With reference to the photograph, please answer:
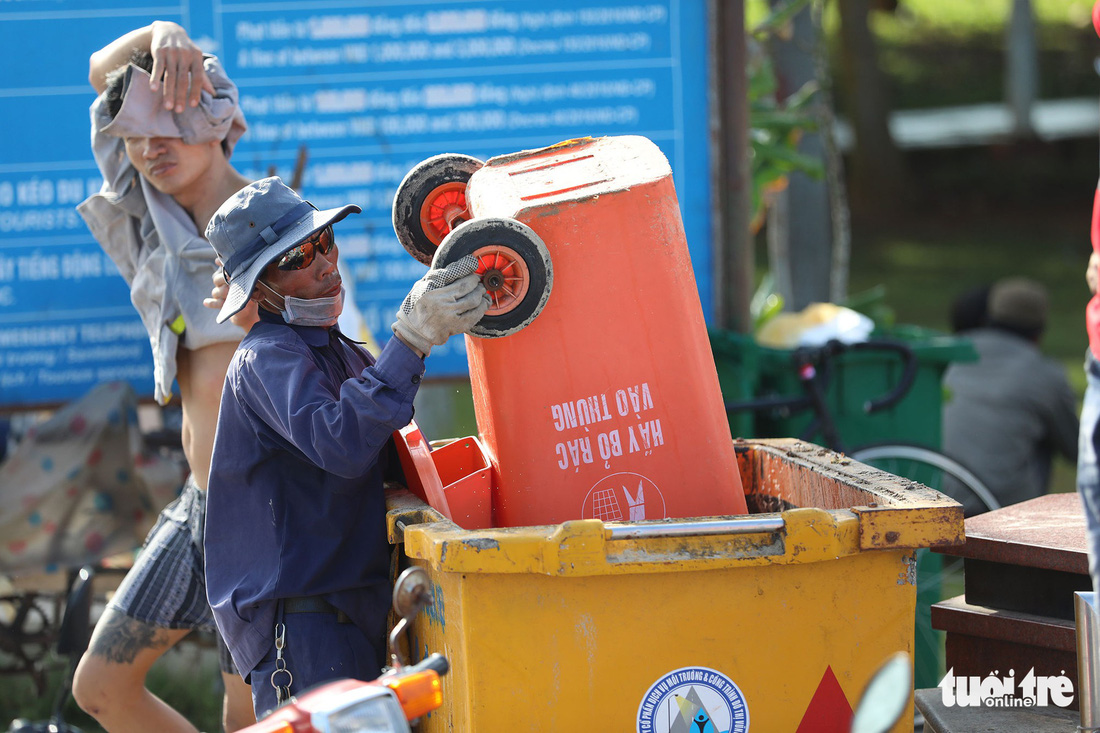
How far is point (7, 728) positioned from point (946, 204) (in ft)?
51.8

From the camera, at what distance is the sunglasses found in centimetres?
230

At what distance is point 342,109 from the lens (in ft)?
14.3

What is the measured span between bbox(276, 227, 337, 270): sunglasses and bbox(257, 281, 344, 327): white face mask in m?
0.06

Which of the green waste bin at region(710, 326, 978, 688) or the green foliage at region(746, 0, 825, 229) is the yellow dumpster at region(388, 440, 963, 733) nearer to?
the green waste bin at region(710, 326, 978, 688)

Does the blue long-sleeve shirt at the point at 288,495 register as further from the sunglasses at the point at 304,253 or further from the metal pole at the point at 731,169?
the metal pole at the point at 731,169

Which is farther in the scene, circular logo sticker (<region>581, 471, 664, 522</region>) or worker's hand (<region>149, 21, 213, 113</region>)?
worker's hand (<region>149, 21, 213, 113</region>)

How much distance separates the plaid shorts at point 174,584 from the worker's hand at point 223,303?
0.44 metres

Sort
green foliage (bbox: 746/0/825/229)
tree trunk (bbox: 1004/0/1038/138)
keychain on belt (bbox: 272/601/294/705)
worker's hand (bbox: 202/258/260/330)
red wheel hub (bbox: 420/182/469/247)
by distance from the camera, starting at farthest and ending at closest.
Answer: tree trunk (bbox: 1004/0/1038/138), green foliage (bbox: 746/0/825/229), red wheel hub (bbox: 420/182/469/247), worker's hand (bbox: 202/258/260/330), keychain on belt (bbox: 272/601/294/705)

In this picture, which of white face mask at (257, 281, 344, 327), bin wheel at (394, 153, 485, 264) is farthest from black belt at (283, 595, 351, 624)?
bin wheel at (394, 153, 485, 264)

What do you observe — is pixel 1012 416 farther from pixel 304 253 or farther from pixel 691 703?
pixel 304 253

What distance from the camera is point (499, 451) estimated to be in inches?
95.8

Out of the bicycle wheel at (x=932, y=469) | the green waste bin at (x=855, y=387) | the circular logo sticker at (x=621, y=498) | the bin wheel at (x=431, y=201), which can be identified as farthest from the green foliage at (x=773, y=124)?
the circular logo sticker at (x=621, y=498)

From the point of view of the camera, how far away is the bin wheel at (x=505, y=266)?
7.00 ft

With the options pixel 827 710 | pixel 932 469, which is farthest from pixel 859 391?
pixel 827 710
